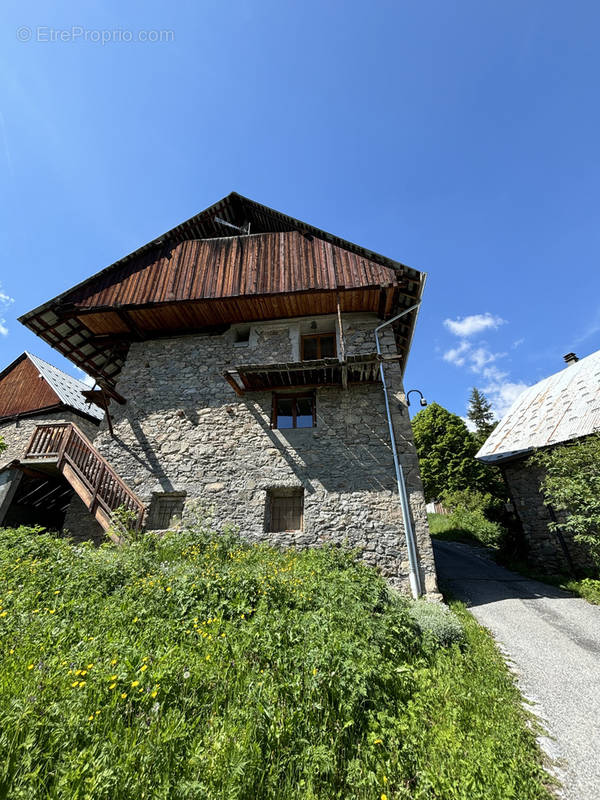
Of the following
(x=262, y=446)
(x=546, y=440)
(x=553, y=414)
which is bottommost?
(x=262, y=446)

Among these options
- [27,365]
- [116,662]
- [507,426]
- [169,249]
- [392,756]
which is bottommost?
[392,756]

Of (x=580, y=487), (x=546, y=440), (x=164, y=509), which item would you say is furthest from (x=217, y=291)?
(x=546, y=440)

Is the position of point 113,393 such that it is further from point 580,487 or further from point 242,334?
point 580,487

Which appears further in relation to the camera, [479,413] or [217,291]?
[479,413]

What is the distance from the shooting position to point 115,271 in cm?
1187

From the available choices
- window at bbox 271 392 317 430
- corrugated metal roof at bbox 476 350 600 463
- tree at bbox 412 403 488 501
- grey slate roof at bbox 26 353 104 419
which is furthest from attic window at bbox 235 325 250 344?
tree at bbox 412 403 488 501

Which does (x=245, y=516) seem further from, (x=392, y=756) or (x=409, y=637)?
(x=392, y=756)

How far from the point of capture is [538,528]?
37.0 ft

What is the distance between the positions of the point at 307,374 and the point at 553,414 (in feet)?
35.4

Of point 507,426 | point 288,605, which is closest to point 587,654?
point 288,605

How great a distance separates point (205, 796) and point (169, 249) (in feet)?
45.9

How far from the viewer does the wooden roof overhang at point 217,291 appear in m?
10.3

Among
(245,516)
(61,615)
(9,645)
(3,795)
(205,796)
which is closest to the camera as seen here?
(3,795)

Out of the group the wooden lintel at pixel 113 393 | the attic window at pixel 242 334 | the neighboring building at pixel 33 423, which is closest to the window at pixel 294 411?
the attic window at pixel 242 334
